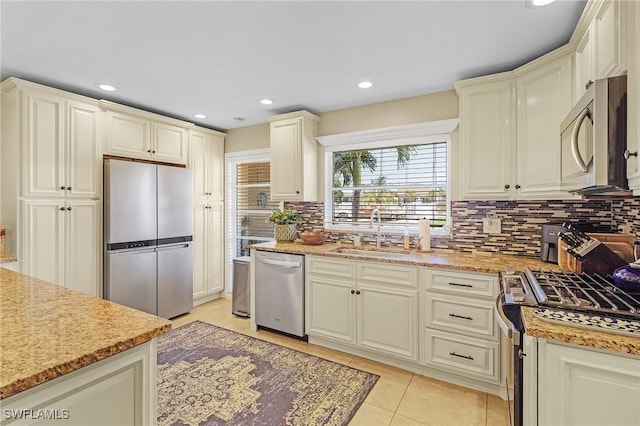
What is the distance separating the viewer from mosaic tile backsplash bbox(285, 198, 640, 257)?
87.3 inches

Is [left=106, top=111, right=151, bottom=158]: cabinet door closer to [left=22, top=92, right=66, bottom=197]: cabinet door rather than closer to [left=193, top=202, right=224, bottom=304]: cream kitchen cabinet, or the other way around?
[left=22, top=92, right=66, bottom=197]: cabinet door

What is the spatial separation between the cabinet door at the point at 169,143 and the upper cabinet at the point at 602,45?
381cm

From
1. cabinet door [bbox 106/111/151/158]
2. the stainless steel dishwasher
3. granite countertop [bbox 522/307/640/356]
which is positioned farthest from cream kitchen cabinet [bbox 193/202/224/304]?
granite countertop [bbox 522/307/640/356]

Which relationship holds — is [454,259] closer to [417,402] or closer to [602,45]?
[417,402]

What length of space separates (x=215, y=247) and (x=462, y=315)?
10.7 feet

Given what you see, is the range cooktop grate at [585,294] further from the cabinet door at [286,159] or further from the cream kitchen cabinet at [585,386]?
Result: the cabinet door at [286,159]

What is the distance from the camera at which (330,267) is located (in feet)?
9.40

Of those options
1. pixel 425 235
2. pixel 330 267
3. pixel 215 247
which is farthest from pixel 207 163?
pixel 425 235

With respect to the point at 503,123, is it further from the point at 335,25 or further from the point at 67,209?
the point at 67,209

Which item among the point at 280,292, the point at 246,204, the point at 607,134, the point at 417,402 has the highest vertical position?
the point at 607,134

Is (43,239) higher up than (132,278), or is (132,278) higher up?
(43,239)

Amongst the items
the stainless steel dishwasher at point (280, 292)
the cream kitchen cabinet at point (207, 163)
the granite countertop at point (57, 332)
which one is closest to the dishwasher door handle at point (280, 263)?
the stainless steel dishwasher at point (280, 292)

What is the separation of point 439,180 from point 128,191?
3.14m

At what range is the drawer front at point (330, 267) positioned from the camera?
9.06 feet
